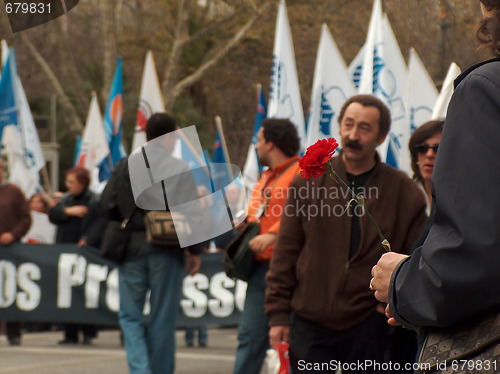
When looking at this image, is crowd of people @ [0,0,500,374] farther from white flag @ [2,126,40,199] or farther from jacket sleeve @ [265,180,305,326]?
white flag @ [2,126,40,199]

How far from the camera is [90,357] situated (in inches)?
346

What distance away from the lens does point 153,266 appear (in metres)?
6.57

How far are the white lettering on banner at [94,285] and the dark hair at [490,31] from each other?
7685 mm

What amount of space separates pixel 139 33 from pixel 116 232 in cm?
2677

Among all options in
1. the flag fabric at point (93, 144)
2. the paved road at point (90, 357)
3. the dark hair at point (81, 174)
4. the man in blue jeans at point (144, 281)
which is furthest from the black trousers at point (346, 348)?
the flag fabric at point (93, 144)

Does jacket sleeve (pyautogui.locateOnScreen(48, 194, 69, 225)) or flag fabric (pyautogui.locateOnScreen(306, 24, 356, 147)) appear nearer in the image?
flag fabric (pyautogui.locateOnScreen(306, 24, 356, 147))

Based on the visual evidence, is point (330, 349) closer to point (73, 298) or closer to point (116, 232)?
point (116, 232)

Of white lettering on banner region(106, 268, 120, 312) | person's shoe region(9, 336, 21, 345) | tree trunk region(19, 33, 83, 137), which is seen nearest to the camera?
white lettering on banner region(106, 268, 120, 312)

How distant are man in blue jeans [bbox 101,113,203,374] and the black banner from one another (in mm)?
2481

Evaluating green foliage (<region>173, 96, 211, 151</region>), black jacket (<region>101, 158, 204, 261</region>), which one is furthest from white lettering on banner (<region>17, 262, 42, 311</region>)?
green foliage (<region>173, 96, 211, 151</region>)

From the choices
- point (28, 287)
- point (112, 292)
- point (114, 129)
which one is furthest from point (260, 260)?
point (114, 129)

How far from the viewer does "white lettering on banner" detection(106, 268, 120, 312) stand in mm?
9383

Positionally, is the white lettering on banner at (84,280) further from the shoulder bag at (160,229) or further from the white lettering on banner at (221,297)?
the shoulder bag at (160,229)

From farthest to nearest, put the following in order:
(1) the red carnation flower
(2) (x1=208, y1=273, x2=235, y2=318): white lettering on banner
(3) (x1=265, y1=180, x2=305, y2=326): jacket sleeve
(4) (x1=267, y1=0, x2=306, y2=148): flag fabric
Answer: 1. (4) (x1=267, y1=0, x2=306, y2=148): flag fabric
2. (2) (x1=208, y1=273, x2=235, y2=318): white lettering on banner
3. (3) (x1=265, y1=180, x2=305, y2=326): jacket sleeve
4. (1) the red carnation flower
